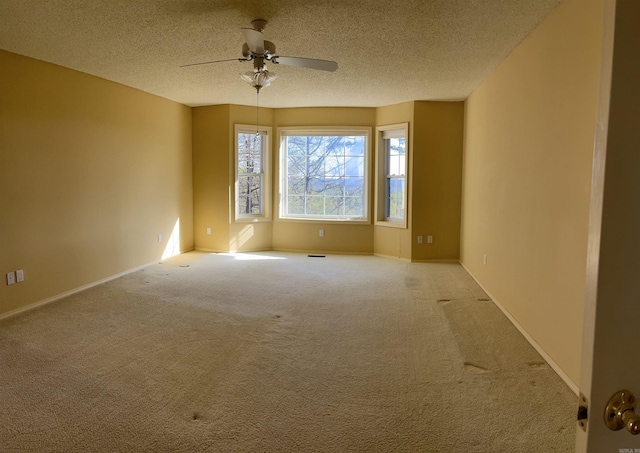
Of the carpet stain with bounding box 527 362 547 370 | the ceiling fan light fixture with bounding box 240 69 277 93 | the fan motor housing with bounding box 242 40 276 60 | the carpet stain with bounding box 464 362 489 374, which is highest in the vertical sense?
the fan motor housing with bounding box 242 40 276 60

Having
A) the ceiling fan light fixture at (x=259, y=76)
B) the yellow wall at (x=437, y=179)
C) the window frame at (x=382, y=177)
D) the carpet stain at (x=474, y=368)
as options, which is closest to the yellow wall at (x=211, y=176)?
the window frame at (x=382, y=177)

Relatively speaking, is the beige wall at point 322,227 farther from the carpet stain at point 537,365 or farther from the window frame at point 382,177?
the carpet stain at point 537,365

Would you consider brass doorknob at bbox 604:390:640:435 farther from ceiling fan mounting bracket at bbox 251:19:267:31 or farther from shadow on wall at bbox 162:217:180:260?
shadow on wall at bbox 162:217:180:260

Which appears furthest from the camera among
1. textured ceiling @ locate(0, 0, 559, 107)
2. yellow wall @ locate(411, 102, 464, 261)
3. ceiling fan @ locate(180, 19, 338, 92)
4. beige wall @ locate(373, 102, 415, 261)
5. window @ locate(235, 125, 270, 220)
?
window @ locate(235, 125, 270, 220)

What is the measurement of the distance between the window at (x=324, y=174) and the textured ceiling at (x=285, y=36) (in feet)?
6.06

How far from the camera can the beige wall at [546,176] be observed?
7.77ft

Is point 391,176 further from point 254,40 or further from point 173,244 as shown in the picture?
point 254,40

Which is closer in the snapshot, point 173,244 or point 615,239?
point 615,239

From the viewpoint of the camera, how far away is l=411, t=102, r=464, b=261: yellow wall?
615 centimetres

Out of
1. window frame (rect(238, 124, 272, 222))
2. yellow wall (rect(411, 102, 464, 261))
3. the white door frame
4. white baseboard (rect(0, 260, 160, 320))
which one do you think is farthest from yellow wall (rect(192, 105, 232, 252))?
the white door frame

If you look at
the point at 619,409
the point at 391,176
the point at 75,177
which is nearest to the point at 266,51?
the point at 75,177

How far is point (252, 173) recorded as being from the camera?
23.1 feet

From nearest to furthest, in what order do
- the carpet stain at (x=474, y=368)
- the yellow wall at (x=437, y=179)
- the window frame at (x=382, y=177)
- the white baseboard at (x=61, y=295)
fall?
the carpet stain at (x=474, y=368), the white baseboard at (x=61, y=295), the yellow wall at (x=437, y=179), the window frame at (x=382, y=177)

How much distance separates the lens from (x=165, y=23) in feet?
10.5
